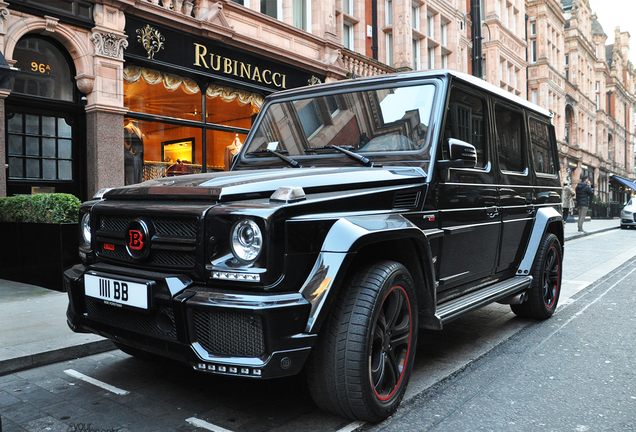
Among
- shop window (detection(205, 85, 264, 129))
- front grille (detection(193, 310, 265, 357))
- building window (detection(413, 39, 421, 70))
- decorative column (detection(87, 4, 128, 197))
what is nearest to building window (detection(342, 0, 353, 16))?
building window (detection(413, 39, 421, 70))

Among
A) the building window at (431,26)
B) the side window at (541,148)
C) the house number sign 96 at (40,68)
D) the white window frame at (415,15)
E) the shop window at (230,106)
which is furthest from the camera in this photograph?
the building window at (431,26)

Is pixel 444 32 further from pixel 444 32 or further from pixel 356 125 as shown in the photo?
pixel 356 125

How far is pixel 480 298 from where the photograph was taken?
13.2 ft

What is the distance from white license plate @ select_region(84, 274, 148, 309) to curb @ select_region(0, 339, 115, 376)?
1375 millimetres

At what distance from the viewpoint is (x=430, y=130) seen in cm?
367

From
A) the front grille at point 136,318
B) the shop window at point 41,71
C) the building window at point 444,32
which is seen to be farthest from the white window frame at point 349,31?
the front grille at point 136,318

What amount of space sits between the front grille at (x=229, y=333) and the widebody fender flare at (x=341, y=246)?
254 millimetres

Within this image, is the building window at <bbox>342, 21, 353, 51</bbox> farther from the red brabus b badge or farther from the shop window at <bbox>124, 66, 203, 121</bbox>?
the red brabus b badge

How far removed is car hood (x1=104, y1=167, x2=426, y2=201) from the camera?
2805 mm

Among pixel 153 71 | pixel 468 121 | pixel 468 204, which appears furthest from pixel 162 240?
pixel 153 71

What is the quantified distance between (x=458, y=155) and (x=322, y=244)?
1.33m

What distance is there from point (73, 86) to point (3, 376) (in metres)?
6.45

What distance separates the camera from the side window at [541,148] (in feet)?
17.9

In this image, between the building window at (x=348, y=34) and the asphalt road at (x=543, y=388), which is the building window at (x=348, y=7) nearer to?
the building window at (x=348, y=34)
